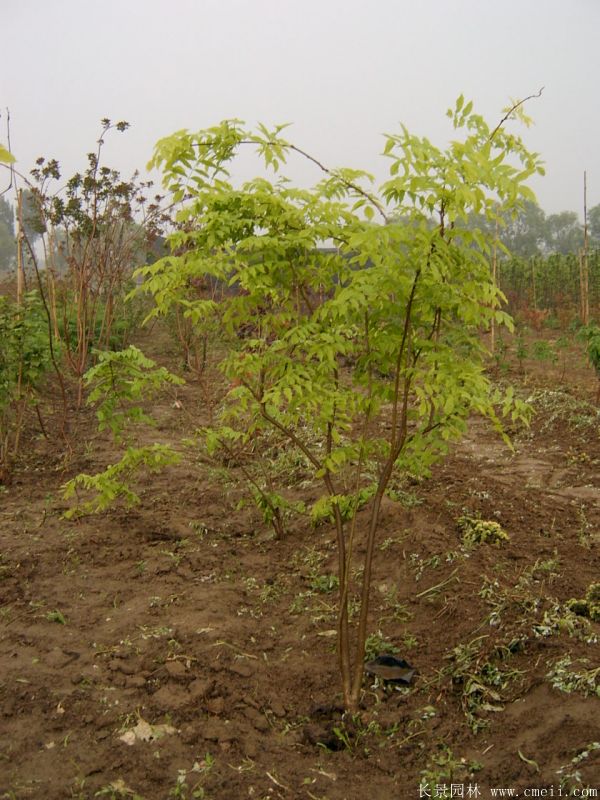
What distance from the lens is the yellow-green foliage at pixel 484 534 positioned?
13.3ft

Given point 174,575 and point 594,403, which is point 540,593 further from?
point 594,403

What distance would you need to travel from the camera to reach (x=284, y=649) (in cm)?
337

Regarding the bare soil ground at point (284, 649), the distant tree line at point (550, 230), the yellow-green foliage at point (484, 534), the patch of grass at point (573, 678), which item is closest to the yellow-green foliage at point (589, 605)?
the bare soil ground at point (284, 649)

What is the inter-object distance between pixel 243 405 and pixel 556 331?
14.1 metres

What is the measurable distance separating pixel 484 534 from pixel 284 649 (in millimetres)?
1398

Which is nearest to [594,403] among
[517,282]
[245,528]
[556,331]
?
[245,528]

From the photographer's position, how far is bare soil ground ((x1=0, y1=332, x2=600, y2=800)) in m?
2.43

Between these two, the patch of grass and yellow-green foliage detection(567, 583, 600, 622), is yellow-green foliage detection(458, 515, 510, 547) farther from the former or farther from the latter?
the patch of grass

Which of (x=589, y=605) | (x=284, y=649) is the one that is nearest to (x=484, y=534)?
(x=589, y=605)

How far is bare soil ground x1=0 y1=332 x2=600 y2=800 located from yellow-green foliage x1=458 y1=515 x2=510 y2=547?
9 cm

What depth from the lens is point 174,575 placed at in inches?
162

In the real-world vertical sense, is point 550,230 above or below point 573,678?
above

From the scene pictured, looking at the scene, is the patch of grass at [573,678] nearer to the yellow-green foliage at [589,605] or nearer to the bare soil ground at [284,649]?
the bare soil ground at [284,649]

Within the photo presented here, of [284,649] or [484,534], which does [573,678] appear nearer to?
[284,649]
